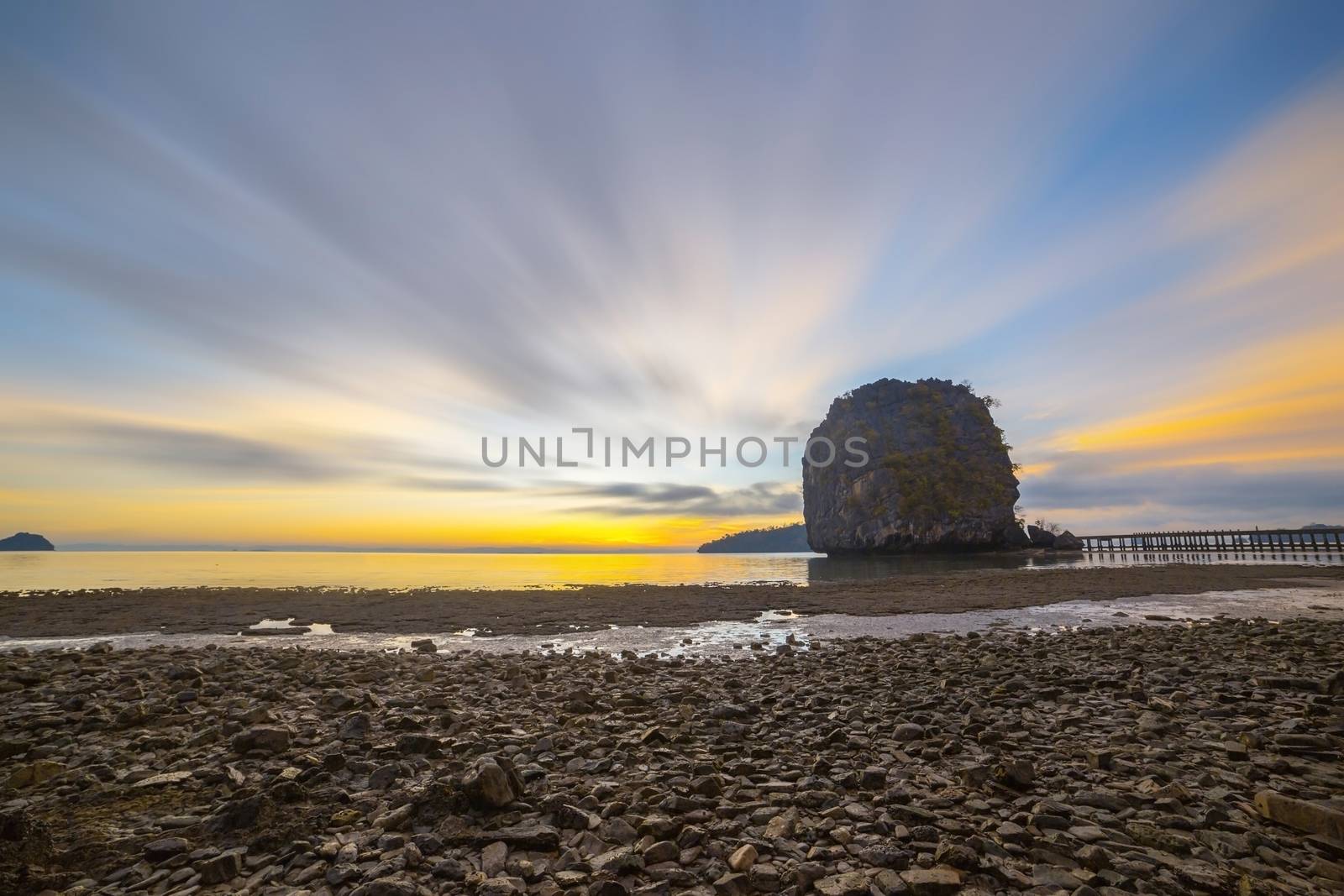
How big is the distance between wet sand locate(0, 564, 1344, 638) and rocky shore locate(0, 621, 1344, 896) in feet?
34.7

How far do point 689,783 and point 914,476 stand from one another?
110859mm

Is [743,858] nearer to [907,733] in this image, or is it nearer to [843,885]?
[843,885]

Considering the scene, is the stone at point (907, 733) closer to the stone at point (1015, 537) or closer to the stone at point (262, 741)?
the stone at point (262, 741)

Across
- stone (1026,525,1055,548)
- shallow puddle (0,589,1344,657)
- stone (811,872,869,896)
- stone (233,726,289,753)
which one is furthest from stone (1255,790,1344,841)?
stone (1026,525,1055,548)

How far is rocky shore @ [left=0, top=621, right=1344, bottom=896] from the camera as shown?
12.7 feet

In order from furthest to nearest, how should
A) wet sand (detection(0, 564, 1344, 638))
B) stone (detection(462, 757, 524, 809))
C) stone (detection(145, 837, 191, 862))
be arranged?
wet sand (detection(0, 564, 1344, 638)), stone (detection(462, 757, 524, 809)), stone (detection(145, 837, 191, 862))

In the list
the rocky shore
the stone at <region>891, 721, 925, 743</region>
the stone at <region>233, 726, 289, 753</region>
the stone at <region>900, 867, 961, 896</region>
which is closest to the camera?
the stone at <region>900, 867, 961, 896</region>

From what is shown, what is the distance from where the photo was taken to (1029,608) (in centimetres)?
2078

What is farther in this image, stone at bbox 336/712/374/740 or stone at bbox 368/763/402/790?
stone at bbox 336/712/374/740

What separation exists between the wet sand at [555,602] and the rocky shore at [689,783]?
1059 centimetres

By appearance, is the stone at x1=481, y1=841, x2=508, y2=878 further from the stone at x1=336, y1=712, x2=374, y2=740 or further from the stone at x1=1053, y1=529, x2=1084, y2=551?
the stone at x1=1053, y1=529, x2=1084, y2=551

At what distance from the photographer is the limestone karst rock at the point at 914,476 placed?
102m

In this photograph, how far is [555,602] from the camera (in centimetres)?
2664

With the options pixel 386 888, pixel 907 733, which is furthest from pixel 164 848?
pixel 907 733
